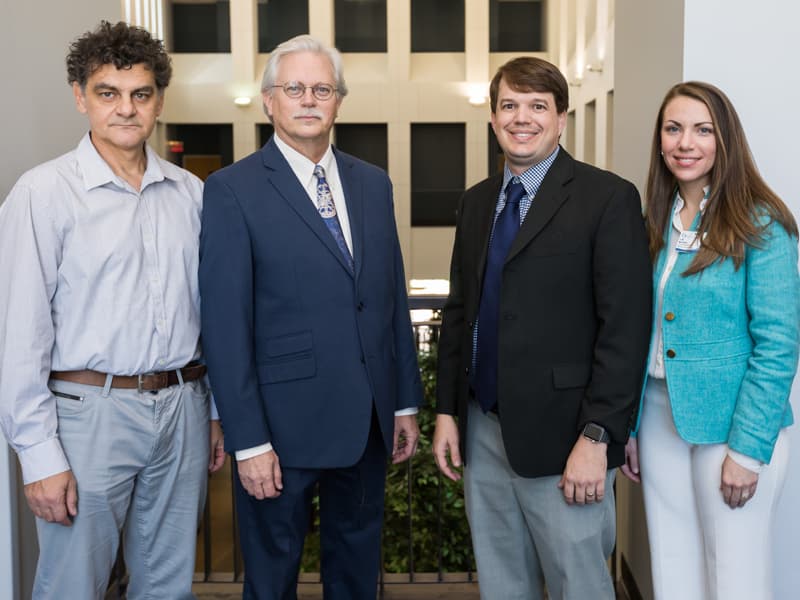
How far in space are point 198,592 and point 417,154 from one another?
1497 centimetres

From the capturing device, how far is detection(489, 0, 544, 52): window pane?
1812cm

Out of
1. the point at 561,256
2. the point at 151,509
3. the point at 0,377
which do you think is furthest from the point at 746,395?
the point at 0,377

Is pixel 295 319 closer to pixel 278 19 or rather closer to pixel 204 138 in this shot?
pixel 204 138

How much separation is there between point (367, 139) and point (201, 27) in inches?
166

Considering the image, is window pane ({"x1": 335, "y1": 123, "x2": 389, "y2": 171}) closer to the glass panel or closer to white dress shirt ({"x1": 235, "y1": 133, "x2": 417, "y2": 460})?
the glass panel

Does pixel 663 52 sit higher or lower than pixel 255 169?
higher

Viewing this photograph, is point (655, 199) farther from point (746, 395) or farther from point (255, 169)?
point (255, 169)

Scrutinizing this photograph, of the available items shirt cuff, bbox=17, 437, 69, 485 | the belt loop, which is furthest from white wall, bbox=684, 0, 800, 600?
shirt cuff, bbox=17, 437, 69, 485

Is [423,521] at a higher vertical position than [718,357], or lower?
lower

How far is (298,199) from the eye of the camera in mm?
2350

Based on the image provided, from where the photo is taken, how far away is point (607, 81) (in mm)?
12266

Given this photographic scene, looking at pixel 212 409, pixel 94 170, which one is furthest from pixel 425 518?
pixel 94 170

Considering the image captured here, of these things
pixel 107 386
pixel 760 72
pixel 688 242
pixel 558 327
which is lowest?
pixel 107 386

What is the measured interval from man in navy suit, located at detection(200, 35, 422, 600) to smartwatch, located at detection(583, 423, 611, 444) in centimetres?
59
